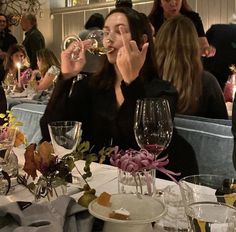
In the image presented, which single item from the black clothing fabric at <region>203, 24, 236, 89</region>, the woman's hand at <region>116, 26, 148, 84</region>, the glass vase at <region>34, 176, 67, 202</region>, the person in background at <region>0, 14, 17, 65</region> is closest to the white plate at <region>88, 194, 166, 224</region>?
the glass vase at <region>34, 176, 67, 202</region>

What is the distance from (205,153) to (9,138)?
0.97 metres

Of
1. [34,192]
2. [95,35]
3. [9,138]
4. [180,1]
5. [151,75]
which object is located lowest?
[34,192]

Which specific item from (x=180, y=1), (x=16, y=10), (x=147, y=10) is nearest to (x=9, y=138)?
(x=180, y=1)

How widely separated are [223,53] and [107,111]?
9.59ft

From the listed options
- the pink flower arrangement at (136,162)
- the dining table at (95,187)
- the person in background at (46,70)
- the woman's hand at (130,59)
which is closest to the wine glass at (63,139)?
the dining table at (95,187)

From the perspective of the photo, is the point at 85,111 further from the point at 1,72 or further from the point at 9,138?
the point at 1,72

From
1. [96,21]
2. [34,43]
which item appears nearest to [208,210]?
[96,21]

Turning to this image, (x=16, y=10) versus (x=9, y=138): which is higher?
(x=16, y=10)

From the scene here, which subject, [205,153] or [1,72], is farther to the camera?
[1,72]

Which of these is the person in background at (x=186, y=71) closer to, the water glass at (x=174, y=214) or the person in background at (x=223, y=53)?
the water glass at (x=174, y=214)

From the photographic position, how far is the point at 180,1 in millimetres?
3807

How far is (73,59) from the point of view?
72.0 inches

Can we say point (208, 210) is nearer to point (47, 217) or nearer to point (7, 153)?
point (47, 217)

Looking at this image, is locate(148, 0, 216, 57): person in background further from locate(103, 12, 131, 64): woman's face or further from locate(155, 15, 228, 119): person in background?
locate(103, 12, 131, 64): woman's face
